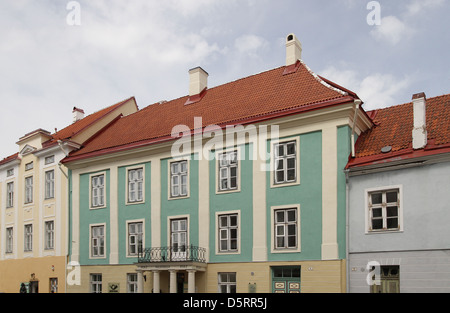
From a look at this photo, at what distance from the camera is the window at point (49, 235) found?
2548 cm

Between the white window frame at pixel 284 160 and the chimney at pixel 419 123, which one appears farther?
the white window frame at pixel 284 160

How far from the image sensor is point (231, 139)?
64.5ft

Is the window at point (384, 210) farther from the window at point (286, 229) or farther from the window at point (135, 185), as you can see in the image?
the window at point (135, 185)

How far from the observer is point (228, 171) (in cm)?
1981

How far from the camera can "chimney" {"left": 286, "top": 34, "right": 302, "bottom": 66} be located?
2175cm

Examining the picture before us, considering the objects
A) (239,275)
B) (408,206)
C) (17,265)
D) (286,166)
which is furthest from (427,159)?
(17,265)

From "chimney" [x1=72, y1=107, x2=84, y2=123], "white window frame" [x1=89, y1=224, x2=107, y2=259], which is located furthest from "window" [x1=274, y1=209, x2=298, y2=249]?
"chimney" [x1=72, y1=107, x2=84, y2=123]

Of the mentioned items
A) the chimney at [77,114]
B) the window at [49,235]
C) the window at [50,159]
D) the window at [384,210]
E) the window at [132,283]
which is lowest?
the window at [132,283]

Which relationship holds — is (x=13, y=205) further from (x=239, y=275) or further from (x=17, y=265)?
(x=239, y=275)

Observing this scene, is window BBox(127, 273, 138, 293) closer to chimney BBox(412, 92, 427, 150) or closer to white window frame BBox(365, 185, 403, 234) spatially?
white window frame BBox(365, 185, 403, 234)

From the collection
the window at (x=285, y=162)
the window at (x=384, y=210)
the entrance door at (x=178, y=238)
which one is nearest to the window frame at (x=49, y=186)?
the entrance door at (x=178, y=238)

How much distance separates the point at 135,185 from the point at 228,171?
5.07 m

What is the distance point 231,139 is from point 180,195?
3.44 m

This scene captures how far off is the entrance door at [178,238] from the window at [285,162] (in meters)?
4.70
